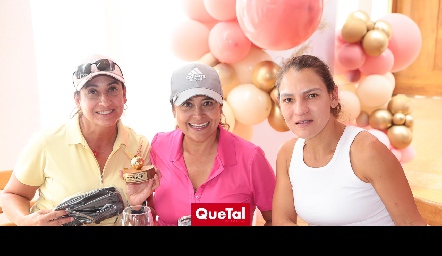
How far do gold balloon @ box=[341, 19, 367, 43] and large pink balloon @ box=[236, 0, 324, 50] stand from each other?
1.61 feet

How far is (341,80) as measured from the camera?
2154 millimetres

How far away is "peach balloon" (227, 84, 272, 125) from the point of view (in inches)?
68.8

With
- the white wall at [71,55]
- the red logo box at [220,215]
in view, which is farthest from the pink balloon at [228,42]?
the red logo box at [220,215]

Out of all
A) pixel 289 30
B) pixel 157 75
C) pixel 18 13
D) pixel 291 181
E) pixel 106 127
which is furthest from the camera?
pixel 157 75

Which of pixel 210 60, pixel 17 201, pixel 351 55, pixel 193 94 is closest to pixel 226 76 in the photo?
pixel 210 60

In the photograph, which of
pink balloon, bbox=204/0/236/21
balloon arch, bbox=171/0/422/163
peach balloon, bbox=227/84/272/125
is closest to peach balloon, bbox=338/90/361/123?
balloon arch, bbox=171/0/422/163

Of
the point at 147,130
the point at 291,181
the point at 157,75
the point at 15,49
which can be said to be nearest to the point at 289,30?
the point at 291,181

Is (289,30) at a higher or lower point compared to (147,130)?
higher

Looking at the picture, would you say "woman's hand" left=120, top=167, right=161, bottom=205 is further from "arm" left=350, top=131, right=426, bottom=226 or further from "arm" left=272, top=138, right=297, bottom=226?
"arm" left=350, top=131, right=426, bottom=226

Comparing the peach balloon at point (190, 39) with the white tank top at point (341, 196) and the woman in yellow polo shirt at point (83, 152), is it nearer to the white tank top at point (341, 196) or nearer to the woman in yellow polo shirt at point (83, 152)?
the woman in yellow polo shirt at point (83, 152)

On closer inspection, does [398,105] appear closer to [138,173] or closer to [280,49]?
[280,49]

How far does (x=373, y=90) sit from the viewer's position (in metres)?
2.12
